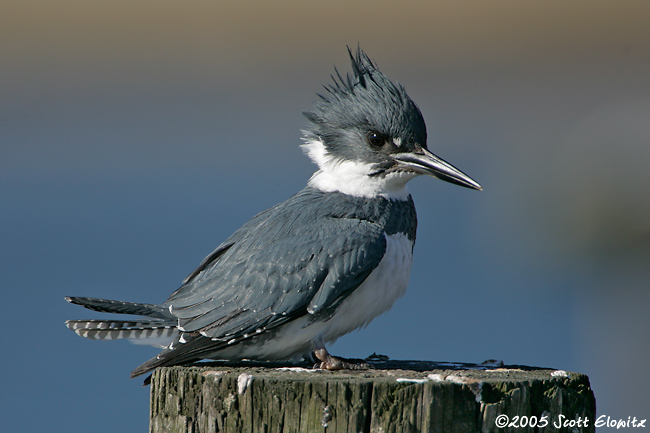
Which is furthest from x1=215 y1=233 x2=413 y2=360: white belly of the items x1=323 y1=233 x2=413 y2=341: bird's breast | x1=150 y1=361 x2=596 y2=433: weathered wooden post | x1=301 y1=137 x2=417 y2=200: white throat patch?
x1=150 y1=361 x2=596 y2=433: weathered wooden post

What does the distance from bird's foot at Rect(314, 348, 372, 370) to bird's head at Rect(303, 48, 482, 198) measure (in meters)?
0.90

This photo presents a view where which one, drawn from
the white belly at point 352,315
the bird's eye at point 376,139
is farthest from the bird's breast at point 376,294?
the bird's eye at point 376,139

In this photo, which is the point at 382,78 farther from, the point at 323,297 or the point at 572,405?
the point at 572,405

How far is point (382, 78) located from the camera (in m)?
3.91

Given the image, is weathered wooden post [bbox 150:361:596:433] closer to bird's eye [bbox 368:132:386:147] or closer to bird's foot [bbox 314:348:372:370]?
bird's foot [bbox 314:348:372:370]

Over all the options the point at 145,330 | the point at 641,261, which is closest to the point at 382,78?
the point at 145,330

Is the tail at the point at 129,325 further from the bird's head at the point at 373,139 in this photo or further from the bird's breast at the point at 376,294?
the bird's head at the point at 373,139

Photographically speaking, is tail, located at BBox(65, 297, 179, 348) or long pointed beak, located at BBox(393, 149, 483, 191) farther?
long pointed beak, located at BBox(393, 149, 483, 191)

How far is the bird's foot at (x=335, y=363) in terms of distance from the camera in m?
3.15

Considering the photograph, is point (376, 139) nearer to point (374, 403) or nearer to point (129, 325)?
point (129, 325)

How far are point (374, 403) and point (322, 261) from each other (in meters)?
0.95

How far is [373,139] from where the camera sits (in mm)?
3869

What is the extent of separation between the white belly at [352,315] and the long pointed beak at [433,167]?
1.31ft

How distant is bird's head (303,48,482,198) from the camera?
12.5ft
